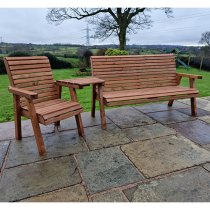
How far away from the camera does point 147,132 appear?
342 centimetres

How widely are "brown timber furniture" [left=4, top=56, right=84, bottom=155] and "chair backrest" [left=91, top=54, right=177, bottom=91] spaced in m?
0.87

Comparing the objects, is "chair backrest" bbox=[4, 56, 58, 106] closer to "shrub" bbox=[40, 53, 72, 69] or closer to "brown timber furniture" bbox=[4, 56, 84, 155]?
"brown timber furniture" bbox=[4, 56, 84, 155]

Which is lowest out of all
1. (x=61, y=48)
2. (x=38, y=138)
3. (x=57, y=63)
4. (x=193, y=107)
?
(x=57, y=63)

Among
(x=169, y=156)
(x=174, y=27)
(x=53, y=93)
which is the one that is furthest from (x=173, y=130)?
(x=174, y=27)

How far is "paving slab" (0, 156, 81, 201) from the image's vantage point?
2.10 meters

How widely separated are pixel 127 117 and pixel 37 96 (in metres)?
1.98

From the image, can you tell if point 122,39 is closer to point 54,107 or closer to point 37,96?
point 54,107

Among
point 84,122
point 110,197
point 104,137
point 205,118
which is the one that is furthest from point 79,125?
point 205,118

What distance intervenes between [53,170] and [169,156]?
136 centimetres

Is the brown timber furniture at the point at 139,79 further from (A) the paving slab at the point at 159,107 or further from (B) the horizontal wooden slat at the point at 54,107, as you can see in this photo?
(B) the horizontal wooden slat at the point at 54,107

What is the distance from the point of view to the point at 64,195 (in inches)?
80.7

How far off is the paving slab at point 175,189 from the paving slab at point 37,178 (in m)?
0.62

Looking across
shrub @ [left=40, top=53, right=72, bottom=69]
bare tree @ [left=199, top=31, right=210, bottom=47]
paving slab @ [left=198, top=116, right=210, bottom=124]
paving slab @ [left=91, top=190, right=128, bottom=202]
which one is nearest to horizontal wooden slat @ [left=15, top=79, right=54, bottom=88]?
paving slab @ [left=91, top=190, right=128, bottom=202]
